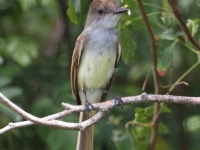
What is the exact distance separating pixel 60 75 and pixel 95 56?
3.69 ft

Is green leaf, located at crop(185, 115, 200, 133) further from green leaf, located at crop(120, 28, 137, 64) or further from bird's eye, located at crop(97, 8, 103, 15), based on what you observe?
bird's eye, located at crop(97, 8, 103, 15)

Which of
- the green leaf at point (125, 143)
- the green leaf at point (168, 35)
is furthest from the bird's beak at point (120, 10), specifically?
the green leaf at point (125, 143)

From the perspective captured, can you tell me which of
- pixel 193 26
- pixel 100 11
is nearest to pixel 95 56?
pixel 100 11

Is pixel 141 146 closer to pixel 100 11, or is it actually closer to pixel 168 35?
pixel 168 35

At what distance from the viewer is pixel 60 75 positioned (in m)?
5.77

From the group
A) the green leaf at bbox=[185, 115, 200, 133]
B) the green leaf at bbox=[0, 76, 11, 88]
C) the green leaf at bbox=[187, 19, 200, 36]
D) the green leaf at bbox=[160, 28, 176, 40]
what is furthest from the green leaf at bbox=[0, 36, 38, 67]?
the green leaf at bbox=[187, 19, 200, 36]

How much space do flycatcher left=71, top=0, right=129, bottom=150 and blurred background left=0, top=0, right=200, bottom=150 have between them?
141 millimetres

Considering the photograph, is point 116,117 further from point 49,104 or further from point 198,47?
point 198,47

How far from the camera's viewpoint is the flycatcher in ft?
15.3

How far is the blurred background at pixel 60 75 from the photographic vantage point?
5039 mm

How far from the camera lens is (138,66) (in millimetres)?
6055

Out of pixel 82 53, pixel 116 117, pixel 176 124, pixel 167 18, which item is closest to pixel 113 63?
pixel 82 53

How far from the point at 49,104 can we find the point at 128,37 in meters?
1.22

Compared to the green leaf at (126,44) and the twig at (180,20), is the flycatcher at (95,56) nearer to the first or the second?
the green leaf at (126,44)
